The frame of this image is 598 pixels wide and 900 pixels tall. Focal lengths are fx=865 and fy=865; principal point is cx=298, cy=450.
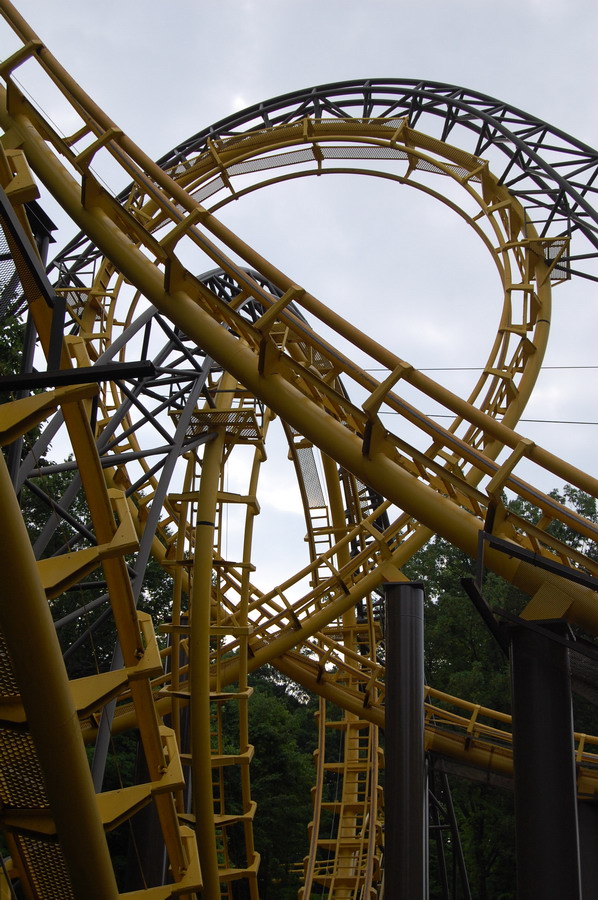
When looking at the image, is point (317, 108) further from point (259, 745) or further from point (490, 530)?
point (259, 745)

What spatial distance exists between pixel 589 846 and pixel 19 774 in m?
8.19

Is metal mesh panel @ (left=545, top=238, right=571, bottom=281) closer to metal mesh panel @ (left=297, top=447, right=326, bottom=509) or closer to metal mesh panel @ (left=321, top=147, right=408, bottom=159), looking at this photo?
metal mesh panel @ (left=321, top=147, right=408, bottom=159)

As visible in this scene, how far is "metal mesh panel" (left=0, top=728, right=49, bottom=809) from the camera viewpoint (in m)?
4.43

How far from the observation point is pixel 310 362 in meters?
10.8

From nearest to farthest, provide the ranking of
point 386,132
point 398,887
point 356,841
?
1. point 398,887
2. point 386,132
3. point 356,841

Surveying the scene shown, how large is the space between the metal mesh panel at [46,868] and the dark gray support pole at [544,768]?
2.82 meters

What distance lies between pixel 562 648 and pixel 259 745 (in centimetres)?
2086

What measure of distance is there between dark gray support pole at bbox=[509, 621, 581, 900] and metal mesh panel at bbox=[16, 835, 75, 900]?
9.25 feet

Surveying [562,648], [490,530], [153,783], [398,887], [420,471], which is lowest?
[398,887]

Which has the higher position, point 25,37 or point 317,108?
point 317,108

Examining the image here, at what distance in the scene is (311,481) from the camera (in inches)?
611

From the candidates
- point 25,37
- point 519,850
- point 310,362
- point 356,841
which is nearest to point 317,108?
point 310,362

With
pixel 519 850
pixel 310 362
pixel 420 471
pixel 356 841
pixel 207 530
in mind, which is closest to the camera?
pixel 519 850

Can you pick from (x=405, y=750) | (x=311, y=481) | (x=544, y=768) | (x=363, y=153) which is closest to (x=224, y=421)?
(x=405, y=750)
